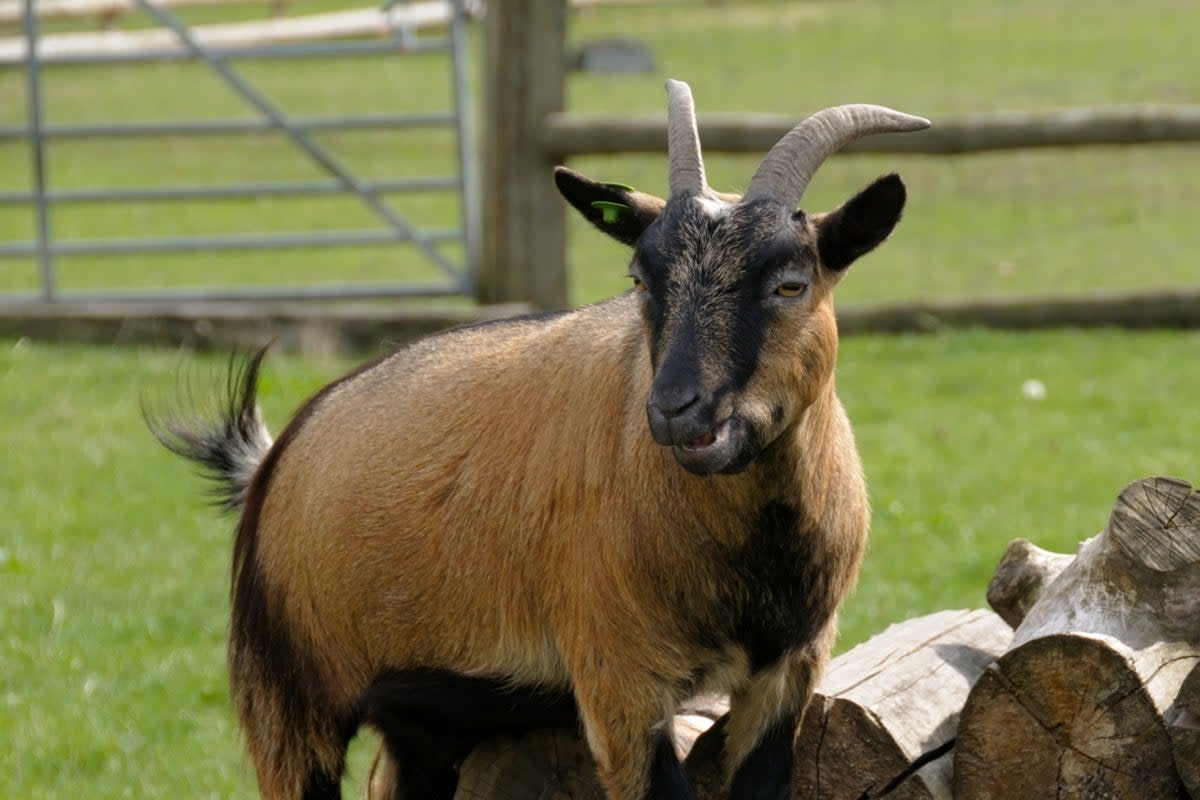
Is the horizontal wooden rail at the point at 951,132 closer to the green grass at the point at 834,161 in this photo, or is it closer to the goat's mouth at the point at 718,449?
the green grass at the point at 834,161

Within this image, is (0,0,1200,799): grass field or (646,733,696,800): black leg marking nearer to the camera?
(646,733,696,800): black leg marking

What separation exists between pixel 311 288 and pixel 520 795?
822 cm

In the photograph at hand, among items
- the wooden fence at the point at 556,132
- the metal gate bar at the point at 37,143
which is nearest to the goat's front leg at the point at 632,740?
the wooden fence at the point at 556,132

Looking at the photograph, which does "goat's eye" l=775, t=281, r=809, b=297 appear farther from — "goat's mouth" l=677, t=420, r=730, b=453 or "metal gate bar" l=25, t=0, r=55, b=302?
"metal gate bar" l=25, t=0, r=55, b=302

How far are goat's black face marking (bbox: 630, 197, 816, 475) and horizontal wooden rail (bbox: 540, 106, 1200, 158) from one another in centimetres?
711

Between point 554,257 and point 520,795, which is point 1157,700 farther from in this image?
point 554,257

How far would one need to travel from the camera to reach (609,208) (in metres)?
4.34

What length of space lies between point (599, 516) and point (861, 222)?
3.15 ft

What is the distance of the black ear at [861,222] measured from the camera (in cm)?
407

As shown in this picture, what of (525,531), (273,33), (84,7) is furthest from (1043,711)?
(84,7)

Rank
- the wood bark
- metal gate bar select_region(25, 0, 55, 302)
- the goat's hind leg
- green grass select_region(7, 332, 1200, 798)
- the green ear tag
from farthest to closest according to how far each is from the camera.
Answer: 1. metal gate bar select_region(25, 0, 55, 302)
2. green grass select_region(7, 332, 1200, 798)
3. the wood bark
4. the goat's hind leg
5. the green ear tag

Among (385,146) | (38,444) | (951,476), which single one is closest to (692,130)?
(951,476)

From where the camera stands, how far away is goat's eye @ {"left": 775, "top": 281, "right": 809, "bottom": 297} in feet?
13.0

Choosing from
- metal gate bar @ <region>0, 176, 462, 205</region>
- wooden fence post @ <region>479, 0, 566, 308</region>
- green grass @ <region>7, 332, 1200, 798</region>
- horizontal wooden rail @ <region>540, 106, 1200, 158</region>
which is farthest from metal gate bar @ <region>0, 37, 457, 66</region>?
green grass @ <region>7, 332, 1200, 798</region>
